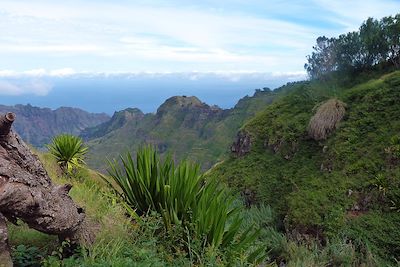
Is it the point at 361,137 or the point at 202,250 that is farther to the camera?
the point at 361,137

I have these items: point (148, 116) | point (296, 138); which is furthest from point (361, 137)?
point (148, 116)

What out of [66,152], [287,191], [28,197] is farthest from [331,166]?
[28,197]

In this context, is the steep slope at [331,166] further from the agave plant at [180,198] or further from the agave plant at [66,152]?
the agave plant at [180,198]

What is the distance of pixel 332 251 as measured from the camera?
1223 centimetres

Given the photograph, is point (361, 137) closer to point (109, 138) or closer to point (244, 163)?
point (244, 163)

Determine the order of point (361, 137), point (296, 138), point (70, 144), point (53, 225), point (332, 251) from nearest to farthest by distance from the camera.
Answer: point (53, 225), point (332, 251), point (70, 144), point (361, 137), point (296, 138)

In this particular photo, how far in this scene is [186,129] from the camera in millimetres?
162125

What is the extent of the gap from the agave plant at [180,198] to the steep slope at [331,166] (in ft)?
23.5

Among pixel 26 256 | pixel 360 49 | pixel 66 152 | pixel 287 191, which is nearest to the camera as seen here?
pixel 26 256

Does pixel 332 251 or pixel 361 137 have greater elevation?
pixel 361 137

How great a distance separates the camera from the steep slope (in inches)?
625

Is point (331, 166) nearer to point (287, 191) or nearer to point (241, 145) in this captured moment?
point (287, 191)

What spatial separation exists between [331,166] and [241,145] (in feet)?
27.1

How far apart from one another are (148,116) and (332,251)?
187020mm
